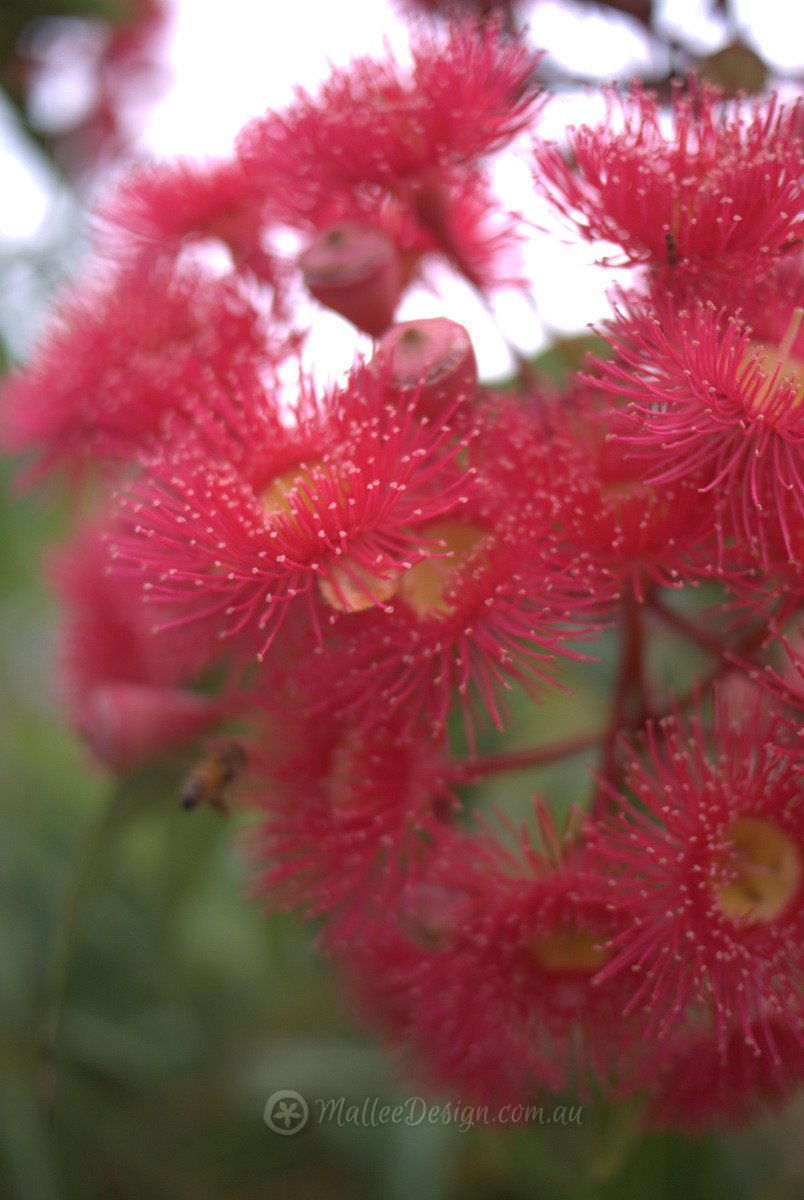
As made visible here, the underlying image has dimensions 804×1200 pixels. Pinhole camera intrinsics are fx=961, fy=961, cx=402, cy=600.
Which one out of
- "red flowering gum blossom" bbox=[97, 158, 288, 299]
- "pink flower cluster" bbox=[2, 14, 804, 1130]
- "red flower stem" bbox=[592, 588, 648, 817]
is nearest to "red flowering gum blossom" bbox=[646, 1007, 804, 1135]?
"pink flower cluster" bbox=[2, 14, 804, 1130]

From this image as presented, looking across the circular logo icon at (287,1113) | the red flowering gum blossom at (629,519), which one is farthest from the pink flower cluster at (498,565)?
the circular logo icon at (287,1113)

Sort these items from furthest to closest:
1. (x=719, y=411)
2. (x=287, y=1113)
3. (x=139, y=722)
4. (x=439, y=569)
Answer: (x=287, y=1113), (x=139, y=722), (x=439, y=569), (x=719, y=411)

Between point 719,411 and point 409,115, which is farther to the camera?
point 409,115

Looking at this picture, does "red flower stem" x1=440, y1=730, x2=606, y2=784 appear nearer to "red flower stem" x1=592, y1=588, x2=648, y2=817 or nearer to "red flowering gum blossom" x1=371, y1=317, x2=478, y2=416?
"red flower stem" x1=592, y1=588, x2=648, y2=817

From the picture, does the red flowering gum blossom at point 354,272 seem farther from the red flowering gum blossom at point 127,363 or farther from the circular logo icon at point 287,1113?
the circular logo icon at point 287,1113

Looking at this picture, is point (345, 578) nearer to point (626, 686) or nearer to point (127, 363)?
point (626, 686)

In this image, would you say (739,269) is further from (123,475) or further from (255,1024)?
(255,1024)

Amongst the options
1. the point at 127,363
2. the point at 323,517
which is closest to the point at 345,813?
the point at 323,517
